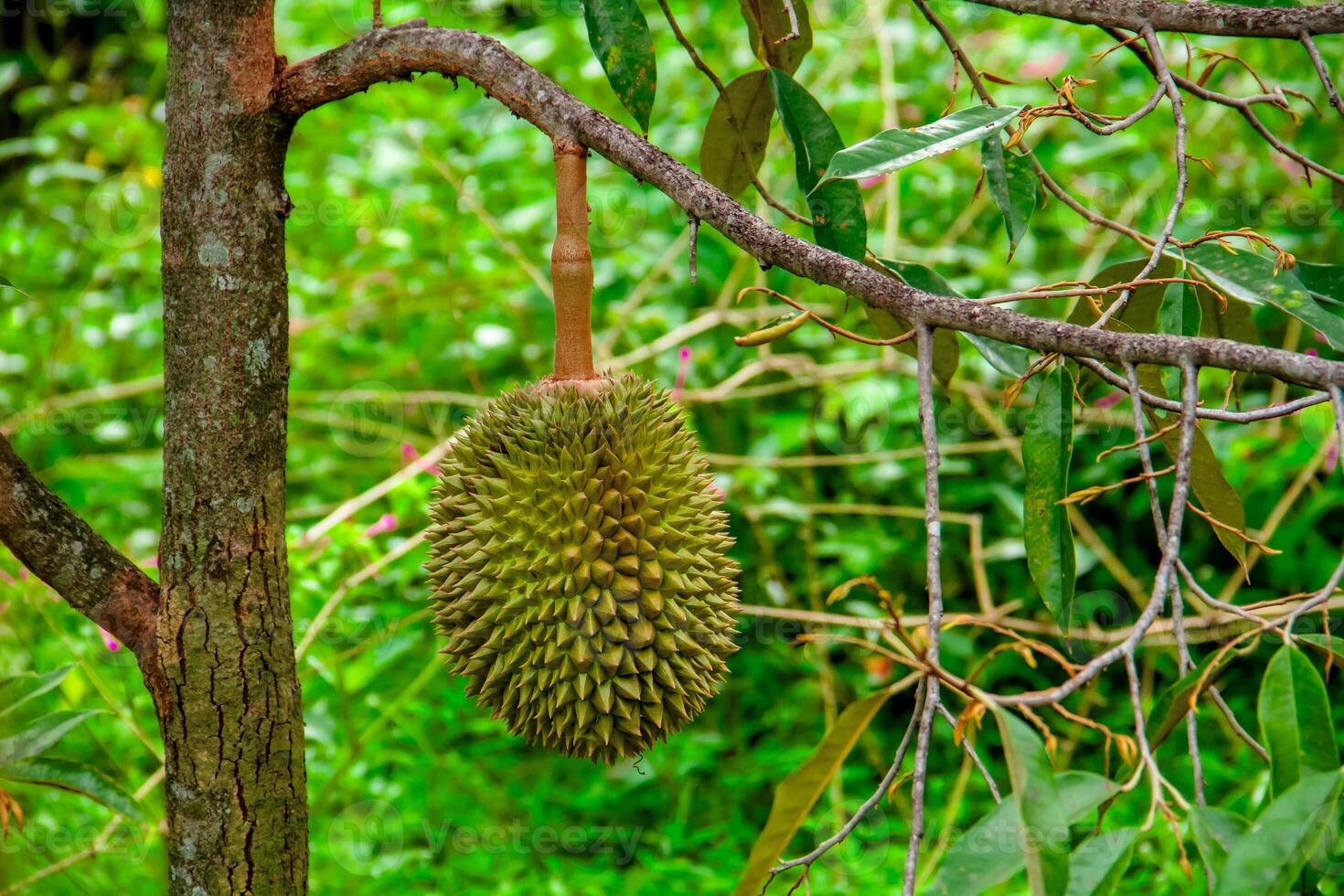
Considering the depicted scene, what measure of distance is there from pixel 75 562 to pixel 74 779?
0.19m

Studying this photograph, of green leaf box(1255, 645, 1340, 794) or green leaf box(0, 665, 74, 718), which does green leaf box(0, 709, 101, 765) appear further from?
green leaf box(1255, 645, 1340, 794)

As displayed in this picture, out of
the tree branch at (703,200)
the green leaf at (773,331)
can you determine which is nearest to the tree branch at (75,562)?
the tree branch at (703,200)

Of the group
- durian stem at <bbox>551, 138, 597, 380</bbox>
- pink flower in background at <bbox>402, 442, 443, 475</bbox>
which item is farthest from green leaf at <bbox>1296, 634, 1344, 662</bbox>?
pink flower in background at <bbox>402, 442, 443, 475</bbox>

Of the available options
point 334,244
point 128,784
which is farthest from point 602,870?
point 334,244

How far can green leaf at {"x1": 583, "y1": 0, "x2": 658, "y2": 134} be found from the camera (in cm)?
75

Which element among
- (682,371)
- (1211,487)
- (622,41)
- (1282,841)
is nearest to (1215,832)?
(1282,841)

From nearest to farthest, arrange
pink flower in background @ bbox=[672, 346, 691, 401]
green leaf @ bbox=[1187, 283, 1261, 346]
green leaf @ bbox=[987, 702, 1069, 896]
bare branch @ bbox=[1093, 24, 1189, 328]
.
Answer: green leaf @ bbox=[987, 702, 1069, 896], bare branch @ bbox=[1093, 24, 1189, 328], green leaf @ bbox=[1187, 283, 1261, 346], pink flower in background @ bbox=[672, 346, 691, 401]

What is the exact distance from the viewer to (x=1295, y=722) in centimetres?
46

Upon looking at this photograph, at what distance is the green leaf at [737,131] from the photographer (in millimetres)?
882

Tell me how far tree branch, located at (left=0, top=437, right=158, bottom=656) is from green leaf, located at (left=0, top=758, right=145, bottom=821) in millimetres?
147

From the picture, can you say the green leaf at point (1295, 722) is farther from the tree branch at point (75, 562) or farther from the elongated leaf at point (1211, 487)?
the tree branch at point (75, 562)

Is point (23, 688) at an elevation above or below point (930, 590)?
below

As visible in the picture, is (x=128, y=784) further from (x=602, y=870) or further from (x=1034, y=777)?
(x=1034, y=777)

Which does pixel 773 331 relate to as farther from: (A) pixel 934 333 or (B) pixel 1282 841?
(B) pixel 1282 841
